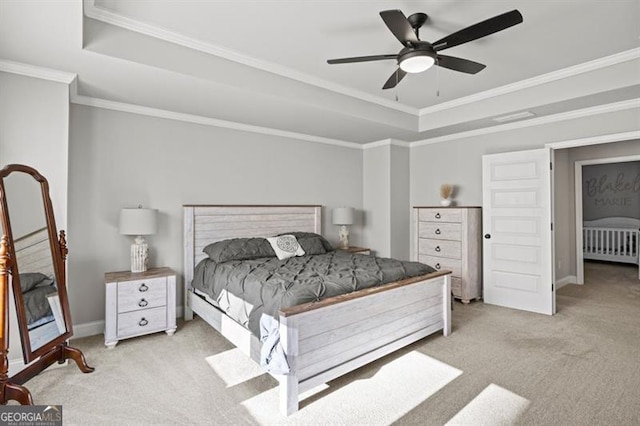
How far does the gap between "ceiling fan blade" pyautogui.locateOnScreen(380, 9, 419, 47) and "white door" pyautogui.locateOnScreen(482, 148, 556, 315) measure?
2.77m

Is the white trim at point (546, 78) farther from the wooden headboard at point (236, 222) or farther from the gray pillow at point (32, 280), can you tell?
the gray pillow at point (32, 280)

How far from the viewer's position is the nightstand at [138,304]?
3041 mm

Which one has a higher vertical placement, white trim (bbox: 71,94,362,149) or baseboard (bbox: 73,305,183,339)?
white trim (bbox: 71,94,362,149)

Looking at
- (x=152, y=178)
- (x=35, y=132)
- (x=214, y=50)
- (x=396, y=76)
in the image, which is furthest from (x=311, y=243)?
(x=35, y=132)

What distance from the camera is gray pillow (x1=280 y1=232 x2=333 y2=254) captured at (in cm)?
420

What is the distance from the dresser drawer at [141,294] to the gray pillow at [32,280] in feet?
2.08

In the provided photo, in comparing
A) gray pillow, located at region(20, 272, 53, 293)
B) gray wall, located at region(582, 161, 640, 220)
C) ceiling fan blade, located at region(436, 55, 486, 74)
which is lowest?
gray pillow, located at region(20, 272, 53, 293)

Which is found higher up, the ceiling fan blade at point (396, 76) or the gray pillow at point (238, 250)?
the ceiling fan blade at point (396, 76)

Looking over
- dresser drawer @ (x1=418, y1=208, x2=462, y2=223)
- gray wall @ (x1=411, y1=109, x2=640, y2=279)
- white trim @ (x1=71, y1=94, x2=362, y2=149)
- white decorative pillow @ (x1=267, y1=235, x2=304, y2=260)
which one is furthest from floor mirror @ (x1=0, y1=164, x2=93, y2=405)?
gray wall @ (x1=411, y1=109, x2=640, y2=279)

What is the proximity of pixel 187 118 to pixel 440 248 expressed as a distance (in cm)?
369

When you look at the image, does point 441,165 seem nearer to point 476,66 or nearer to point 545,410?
point 476,66

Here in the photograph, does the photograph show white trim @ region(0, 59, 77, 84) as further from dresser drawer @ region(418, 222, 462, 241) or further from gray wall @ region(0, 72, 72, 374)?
dresser drawer @ region(418, 222, 462, 241)

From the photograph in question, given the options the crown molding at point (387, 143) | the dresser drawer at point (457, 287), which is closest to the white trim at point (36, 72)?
the crown molding at point (387, 143)

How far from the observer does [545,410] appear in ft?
6.95
